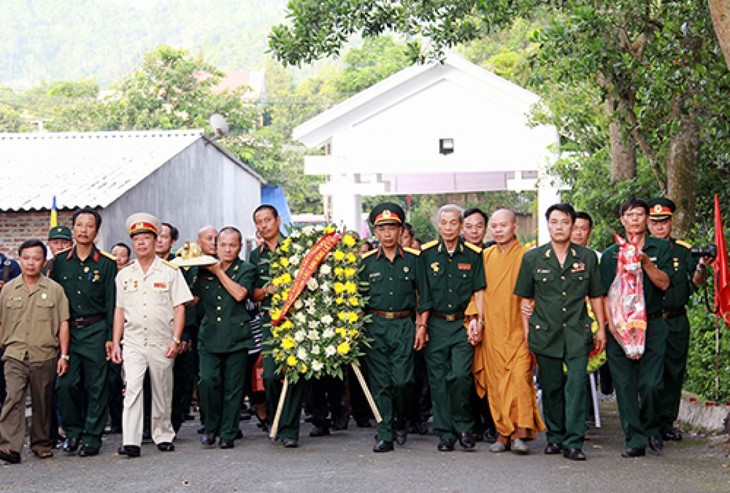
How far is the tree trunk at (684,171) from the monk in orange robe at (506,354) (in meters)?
4.19

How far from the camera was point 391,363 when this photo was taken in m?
10.3

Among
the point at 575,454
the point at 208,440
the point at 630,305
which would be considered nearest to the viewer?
the point at 575,454

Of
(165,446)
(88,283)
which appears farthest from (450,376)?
(88,283)

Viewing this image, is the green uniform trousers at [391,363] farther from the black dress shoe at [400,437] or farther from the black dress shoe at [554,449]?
the black dress shoe at [554,449]

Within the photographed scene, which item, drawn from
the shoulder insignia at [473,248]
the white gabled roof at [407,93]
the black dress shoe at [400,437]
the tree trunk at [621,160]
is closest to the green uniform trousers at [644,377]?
the shoulder insignia at [473,248]

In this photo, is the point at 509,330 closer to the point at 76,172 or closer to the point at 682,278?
the point at 682,278

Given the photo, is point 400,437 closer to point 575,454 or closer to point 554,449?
point 554,449

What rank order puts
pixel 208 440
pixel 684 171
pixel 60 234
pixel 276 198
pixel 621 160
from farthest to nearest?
1. pixel 276 198
2. pixel 621 160
3. pixel 684 171
4. pixel 60 234
5. pixel 208 440

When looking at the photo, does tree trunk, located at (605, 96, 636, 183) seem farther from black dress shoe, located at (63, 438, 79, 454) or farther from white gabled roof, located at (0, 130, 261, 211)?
black dress shoe, located at (63, 438, 79, 454)

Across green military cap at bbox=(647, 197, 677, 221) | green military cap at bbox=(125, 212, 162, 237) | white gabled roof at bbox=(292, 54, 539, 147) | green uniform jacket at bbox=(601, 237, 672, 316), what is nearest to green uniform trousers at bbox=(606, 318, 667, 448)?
green uniform jacket at bbox=(601, 237, 672, 316)

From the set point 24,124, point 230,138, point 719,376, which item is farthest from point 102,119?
point 719,376

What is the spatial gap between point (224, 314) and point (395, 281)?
1568mm

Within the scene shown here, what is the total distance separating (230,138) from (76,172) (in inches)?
910

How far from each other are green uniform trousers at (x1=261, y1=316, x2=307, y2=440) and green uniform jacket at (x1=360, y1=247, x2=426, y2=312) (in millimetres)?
968
